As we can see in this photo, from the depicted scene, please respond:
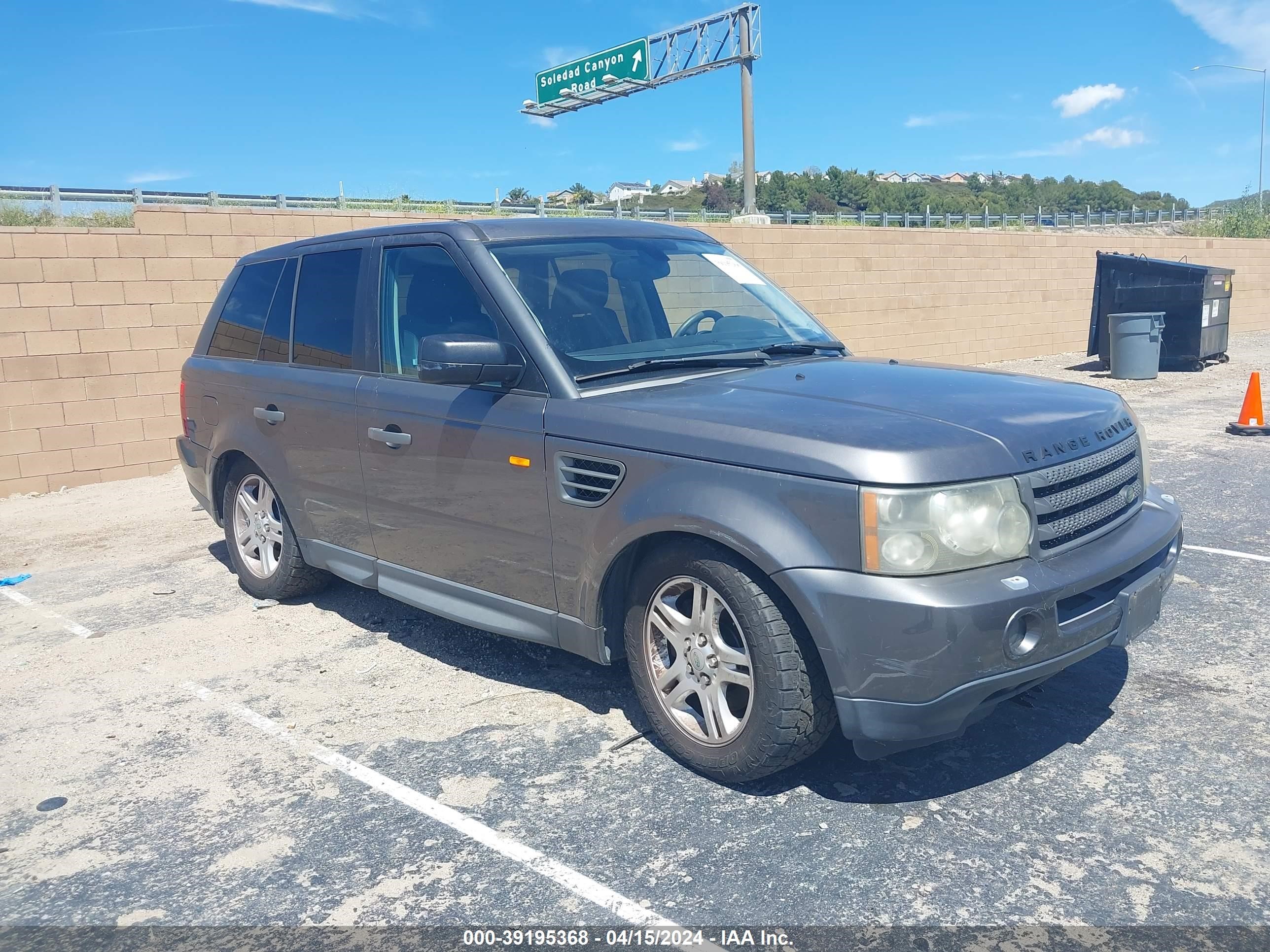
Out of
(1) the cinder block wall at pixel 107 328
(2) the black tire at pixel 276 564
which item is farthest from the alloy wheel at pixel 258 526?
(1) the cinder block wall at pixel 107 328

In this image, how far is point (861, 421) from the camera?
10.7 ft

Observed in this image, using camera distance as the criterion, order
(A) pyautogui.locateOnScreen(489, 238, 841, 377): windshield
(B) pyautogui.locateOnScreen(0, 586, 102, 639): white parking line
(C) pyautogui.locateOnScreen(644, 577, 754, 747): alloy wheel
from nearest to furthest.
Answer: (C) pyautogui.locateOnScreen(644, 577, 754, 747): alloy wheel
(A) pyautogui.locateOnScreen(489, 238, 841, 377): windshield
(B) pyautogui.locateOnScreen(0, 586, 102, 639): white parking line

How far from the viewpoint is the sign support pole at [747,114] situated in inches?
906

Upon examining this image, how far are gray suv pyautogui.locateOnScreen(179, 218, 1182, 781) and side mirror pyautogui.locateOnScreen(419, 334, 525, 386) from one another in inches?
0.5

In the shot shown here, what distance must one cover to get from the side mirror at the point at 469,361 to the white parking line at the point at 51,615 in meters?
2.88

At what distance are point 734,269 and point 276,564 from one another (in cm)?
298

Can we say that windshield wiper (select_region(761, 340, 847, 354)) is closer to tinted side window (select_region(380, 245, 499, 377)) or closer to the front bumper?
tinted side window (select_region(380, 245, 499, 377))

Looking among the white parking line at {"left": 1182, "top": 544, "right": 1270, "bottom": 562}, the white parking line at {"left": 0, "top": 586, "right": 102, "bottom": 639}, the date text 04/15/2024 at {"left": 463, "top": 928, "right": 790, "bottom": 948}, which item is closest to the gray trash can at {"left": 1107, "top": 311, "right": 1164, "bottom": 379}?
the white parking line at {"left": 1182, "top": 544, "right": 1270, "bottom": 562}

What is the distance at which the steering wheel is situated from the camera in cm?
439

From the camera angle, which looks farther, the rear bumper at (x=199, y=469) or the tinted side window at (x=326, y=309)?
the rear bumper at (x=199, y=469)

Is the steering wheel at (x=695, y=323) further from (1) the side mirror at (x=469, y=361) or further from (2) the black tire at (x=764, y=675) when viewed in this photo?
(2) the black tire at (x=764, y=675)

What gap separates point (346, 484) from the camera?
4844 mm

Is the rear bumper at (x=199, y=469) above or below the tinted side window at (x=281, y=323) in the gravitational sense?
below

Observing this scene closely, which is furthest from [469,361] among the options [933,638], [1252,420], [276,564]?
[1252,420]
